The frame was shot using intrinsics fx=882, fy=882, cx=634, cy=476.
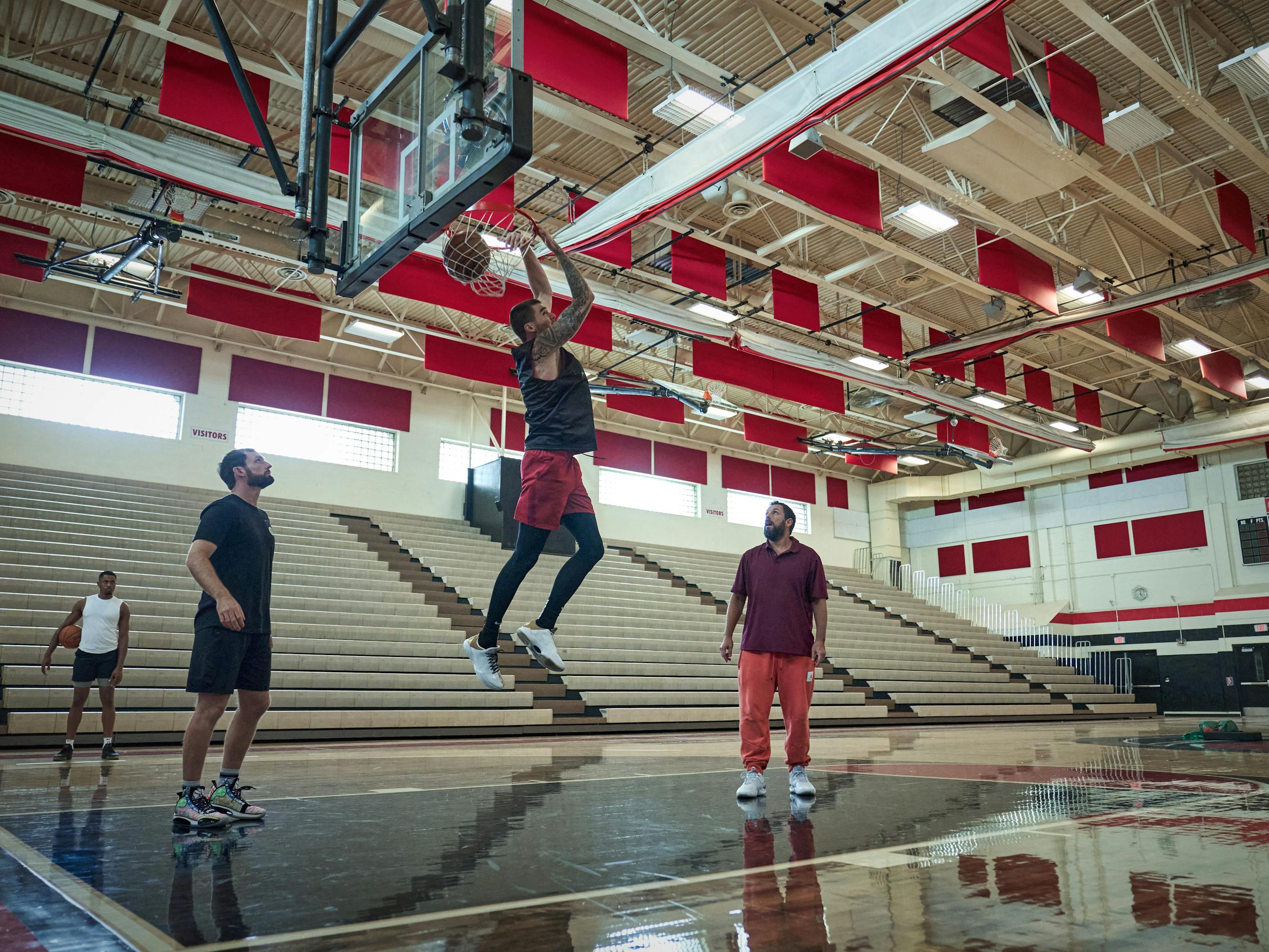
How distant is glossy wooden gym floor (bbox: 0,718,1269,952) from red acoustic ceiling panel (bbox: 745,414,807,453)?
1389 cm

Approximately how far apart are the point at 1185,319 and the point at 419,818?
16845 millimetres

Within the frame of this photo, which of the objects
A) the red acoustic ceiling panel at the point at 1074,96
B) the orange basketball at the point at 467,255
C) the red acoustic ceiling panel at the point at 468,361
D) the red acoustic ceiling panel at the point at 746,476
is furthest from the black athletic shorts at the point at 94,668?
the red acoustic ceiling panel at the point at 746,476

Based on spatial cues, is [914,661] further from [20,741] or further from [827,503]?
[20,741]

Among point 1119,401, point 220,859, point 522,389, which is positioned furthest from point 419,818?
point 1119,401

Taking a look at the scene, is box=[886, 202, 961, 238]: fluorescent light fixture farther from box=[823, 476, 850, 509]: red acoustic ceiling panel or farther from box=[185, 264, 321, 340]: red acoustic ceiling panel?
box=[823, 476, 850, 509]: red acoustic ceiling panel

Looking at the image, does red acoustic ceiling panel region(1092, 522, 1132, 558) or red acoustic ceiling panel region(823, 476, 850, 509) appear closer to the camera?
red acoustic ceiling panel region(1092, 522, 1132, 558)

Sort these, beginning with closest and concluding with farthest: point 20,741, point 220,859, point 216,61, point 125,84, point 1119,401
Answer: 1. point 220,859
2. point 20,741
3. point 216,61
4. point 125,84
5. point 1119,401

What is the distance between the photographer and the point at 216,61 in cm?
880

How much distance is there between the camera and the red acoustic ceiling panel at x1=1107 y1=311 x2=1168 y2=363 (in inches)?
571

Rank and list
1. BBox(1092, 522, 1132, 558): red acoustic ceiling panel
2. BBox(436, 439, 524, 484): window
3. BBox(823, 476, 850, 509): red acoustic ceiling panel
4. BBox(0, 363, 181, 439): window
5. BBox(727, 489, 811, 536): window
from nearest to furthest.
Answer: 1. BBox(0, 363, 181, 439): window
2. BBox(436, 439, 524, 484): window
3. BBox(1092, 522, 1132, 558): red acoustic ceiling panel
4. BBox(727, 489, 811, 536): window
5. BBox(823, 476, 850, 509): red acoustic ceiling panel

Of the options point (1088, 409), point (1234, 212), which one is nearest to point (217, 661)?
point (1234, 212)

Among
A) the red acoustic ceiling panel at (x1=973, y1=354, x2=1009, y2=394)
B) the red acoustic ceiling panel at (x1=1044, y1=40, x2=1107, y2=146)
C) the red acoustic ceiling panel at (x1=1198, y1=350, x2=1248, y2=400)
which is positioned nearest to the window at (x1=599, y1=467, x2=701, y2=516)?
the red acoustic ceiling panel at (x1=973, y1=354, x2=1009, y2=394)

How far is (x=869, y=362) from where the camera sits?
18.1m

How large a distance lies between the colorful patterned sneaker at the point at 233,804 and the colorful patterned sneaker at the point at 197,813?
0.25ft
